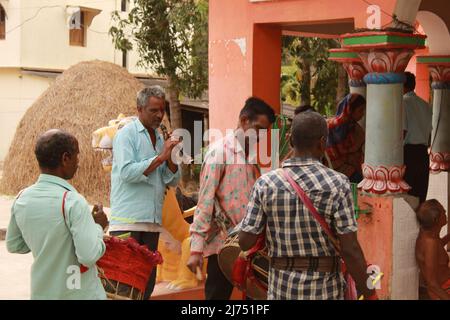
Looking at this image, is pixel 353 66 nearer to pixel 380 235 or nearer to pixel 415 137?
pixel 415 137

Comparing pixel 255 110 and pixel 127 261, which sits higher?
pixel 255 110

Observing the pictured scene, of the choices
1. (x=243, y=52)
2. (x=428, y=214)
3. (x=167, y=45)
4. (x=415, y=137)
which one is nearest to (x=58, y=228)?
(x=428, y=214)

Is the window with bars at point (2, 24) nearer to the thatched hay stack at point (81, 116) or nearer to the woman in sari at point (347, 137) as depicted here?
the thatched hay stack at point (81, 116)

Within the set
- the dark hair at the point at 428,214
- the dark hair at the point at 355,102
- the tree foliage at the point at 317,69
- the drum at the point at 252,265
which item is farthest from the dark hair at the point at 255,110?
the tree foliage at the point at 317,69

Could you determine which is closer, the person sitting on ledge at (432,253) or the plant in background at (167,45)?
the person sitting on ledge at (432,253)

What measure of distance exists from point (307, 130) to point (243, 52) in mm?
4206

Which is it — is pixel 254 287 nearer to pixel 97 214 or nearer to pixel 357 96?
pixel 97 214

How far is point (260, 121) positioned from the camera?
17.3 ft

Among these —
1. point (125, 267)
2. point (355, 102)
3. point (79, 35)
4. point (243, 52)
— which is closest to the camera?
→ point (125, 267)

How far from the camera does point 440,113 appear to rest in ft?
29.6

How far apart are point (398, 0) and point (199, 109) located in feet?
54.3

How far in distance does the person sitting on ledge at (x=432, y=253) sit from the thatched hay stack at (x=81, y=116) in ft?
33.7

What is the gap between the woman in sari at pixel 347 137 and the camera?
24.3ft
